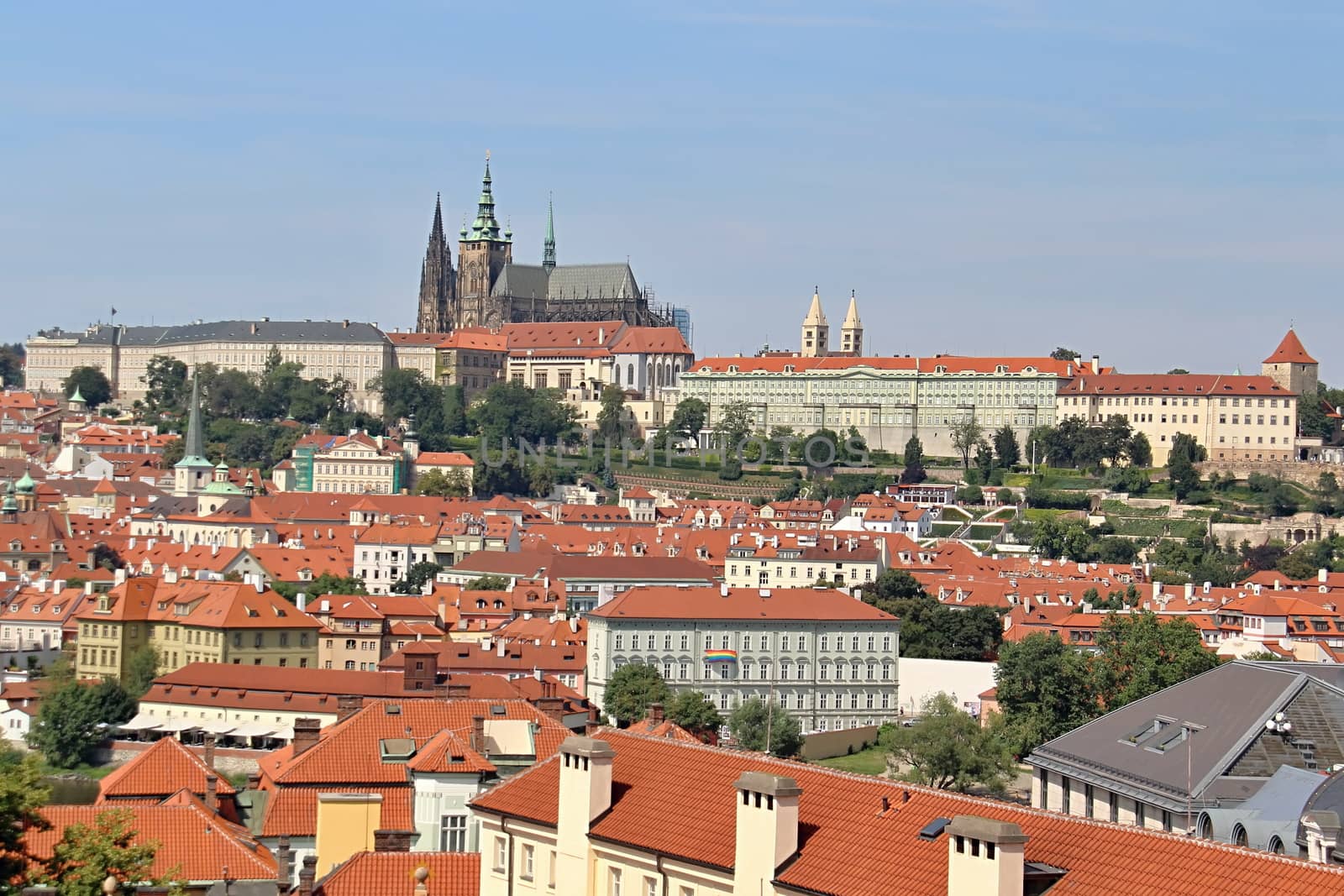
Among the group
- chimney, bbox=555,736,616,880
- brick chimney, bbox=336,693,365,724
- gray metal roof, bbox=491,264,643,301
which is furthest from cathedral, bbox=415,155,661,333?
chimney, bbox=555,736,616,880

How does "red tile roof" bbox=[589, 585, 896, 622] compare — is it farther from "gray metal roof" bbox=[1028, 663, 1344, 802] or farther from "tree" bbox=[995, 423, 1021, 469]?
"tree" bbox=[995, 423, 1021, 469]

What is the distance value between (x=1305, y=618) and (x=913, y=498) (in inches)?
1994

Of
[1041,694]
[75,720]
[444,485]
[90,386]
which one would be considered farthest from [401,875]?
[90,386]

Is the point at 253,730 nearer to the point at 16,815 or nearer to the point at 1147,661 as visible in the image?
the point at 1147,661

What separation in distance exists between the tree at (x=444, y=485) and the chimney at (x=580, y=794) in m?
102

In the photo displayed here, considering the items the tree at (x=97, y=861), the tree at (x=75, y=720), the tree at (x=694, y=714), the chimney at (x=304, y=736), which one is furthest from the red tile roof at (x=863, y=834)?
the tree at (x=75, y=720)

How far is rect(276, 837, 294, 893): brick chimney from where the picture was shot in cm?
2156

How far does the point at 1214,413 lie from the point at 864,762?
80.4 metres

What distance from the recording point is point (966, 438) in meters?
140

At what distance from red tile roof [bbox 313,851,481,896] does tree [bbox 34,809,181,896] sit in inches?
52.9

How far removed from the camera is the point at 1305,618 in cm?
7775

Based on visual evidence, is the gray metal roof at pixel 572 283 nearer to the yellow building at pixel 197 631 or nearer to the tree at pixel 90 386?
the tree at pixel 90 386

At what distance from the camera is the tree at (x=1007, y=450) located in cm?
13375

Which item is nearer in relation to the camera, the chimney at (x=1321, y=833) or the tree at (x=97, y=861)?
the chimney at (x=1321, y=833)
